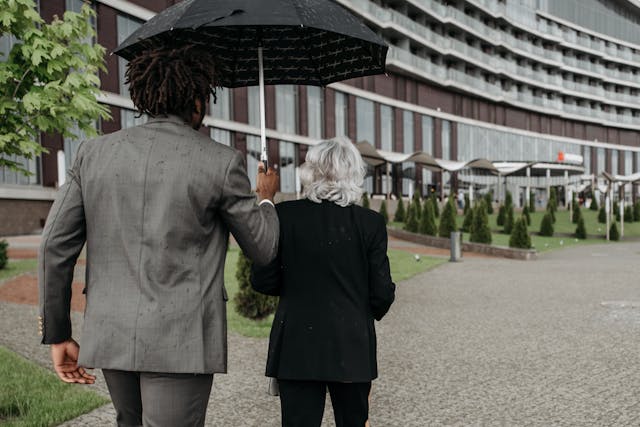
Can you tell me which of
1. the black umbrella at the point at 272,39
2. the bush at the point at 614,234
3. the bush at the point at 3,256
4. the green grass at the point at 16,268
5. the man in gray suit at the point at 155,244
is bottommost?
the bush at the point at 614,234

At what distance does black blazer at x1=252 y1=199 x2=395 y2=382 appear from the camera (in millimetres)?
2797

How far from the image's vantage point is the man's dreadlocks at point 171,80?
6.99ft

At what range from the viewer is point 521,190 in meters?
66.9

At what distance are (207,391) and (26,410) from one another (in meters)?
3.17

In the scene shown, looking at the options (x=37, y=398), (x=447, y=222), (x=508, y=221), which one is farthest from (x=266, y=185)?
(x=508, y=221)

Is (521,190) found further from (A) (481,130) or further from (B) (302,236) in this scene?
(B) (302,236)

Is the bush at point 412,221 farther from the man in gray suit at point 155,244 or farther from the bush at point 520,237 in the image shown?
the man in gray suit at point 155,244

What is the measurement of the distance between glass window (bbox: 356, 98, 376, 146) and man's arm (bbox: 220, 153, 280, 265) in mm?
42585

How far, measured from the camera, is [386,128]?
157 ft

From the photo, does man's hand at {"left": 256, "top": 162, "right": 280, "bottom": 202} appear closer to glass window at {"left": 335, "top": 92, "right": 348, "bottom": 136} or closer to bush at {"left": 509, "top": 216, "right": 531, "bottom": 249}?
bush at {"left": 509, "top": 216, "right": 531, "bottom": 249}

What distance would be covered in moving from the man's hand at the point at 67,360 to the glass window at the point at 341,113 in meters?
40.5

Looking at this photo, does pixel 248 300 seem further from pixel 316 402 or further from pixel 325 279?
pixel 325 279

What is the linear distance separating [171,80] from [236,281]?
36.0 ft

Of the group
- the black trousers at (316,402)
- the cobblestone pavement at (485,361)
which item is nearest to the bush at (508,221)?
the cobblestone pavement at (485,361)
